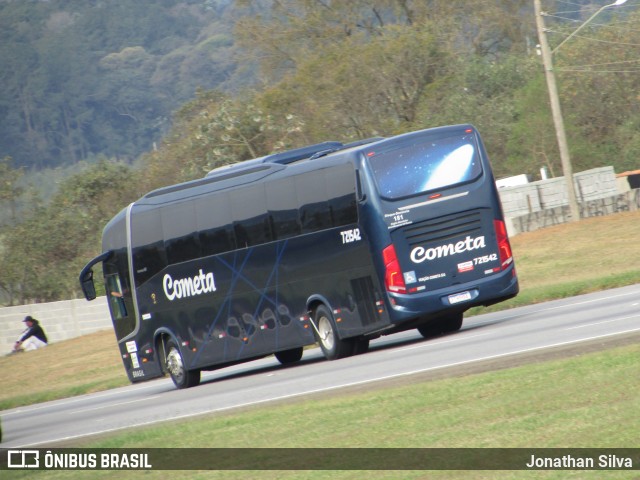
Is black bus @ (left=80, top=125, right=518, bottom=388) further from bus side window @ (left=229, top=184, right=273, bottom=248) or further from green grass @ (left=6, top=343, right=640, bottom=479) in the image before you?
green grass @ (left=6, top=343, right=640, bottom=479)

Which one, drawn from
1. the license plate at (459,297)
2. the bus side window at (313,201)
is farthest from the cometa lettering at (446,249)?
the bus side window at (313,201)

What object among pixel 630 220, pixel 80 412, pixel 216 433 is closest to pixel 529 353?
pixel 216 433

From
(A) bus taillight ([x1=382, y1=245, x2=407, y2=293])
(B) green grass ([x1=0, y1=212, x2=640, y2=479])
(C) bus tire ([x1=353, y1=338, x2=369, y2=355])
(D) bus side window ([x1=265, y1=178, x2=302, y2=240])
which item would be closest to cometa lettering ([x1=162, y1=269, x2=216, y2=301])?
(D) bus side window ([x1=265, y1=178, x2=302, y2=240])

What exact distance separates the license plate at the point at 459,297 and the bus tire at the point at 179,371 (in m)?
5.64

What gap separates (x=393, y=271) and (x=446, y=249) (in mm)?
1004

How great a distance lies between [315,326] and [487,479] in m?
12.9

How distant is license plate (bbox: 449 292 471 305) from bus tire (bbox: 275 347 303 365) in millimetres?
4447

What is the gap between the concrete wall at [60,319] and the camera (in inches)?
1772

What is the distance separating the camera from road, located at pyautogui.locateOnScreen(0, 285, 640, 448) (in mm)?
15875

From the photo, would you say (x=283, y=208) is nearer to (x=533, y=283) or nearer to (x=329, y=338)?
(x=329, y=338)

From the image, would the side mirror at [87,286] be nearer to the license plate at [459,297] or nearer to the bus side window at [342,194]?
the bus side window at [342,194]

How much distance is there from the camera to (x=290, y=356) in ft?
78.9

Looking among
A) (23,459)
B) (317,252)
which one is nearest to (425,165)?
(317,252)

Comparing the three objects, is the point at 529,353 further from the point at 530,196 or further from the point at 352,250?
the point at 530,196
